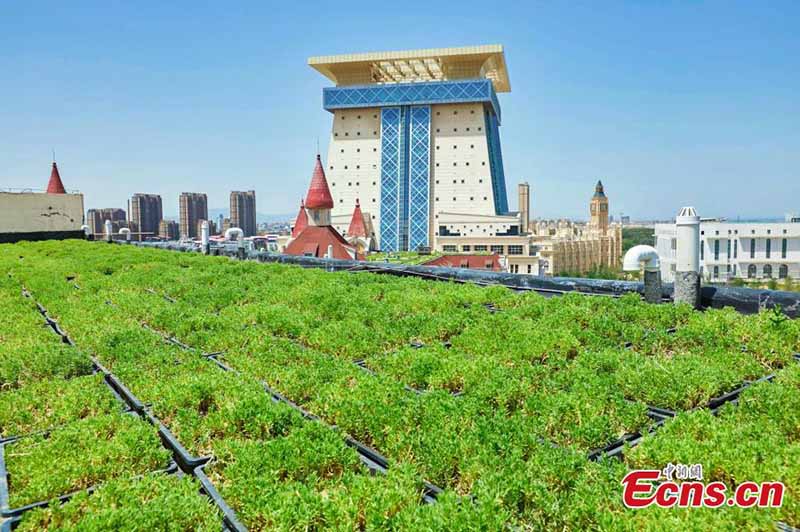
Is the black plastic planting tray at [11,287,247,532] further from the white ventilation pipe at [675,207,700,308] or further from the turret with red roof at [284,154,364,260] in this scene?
the turret with red roof at [284,154,364,260]

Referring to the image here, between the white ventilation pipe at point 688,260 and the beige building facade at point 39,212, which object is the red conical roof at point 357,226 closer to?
the beige building facade at point 39,212

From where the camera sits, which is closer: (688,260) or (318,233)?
(688,260)

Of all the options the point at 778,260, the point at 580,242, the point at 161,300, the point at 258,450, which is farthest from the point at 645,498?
the point at 580,242

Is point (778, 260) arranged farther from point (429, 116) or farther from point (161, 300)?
point (161, 300)

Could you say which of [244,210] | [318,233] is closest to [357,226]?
[318,233]

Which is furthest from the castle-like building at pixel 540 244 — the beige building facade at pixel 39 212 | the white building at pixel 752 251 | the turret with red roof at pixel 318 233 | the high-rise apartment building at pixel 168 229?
the high-rise apartment building at pixel 168 229

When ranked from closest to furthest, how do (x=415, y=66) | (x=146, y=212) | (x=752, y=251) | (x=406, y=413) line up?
(x=406, y=413) < (x=415, y=66) < (x=752, y=251) < (x=146, y=212)

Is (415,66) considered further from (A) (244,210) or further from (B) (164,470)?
(B) (164,470)
